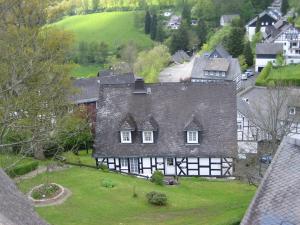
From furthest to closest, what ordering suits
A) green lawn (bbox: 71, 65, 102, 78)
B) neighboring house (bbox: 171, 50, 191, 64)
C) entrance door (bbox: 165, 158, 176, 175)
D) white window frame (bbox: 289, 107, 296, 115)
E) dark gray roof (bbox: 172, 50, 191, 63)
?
green lawn (bbox: 71, 65, 102, 78) → dark gray roof (bbox: 172, 50, 191, 63) → neighboring house (bbox: 171, 50, 191, 64) → white window frame (bbox: 289, 107, 296, 115) → entrance door (bbox: 165, 158, 176, 175)

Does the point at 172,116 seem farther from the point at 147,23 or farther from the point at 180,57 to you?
the point at 147,23

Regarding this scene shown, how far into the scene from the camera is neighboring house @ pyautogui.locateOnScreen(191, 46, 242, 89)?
3300 inches

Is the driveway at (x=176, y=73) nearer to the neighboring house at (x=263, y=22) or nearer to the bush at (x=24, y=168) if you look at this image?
the neighboring house at (x=263, y=22)

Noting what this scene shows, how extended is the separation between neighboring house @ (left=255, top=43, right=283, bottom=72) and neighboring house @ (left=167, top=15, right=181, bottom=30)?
44730 mm

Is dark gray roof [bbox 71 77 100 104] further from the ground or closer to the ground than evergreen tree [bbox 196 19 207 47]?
closer to the ground

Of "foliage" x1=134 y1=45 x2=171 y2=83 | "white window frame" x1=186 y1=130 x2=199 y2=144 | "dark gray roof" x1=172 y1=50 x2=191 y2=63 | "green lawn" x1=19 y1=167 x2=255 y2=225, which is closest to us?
"green lawn" x1=19 y1=167 x2=255 y2=225

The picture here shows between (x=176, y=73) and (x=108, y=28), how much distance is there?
52225 millimetres

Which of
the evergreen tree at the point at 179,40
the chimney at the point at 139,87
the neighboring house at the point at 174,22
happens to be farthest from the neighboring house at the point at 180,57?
the chimney at the point at 139,87

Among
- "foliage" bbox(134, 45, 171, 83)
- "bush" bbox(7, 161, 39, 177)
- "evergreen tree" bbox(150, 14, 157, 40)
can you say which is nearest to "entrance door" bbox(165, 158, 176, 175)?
"bush" bbox(7, 161, 39, 177)

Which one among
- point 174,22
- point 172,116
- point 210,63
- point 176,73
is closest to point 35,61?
point 172,116

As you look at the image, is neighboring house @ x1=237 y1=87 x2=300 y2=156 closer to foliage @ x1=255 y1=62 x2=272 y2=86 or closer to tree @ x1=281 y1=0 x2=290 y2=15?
foliage @ x1=255 y1=62 x2=272 y2=86

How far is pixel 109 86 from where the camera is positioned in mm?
41031

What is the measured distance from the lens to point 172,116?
39.2 meters

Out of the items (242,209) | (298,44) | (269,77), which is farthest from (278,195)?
(298,44)
